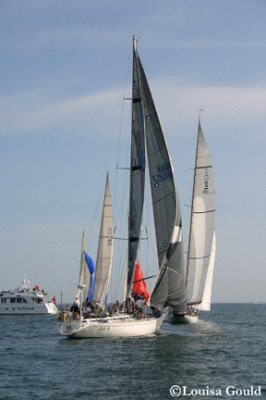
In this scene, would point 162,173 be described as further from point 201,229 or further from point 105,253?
point 201,229

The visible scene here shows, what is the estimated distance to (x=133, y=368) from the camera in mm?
33844

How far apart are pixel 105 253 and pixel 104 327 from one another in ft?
67.7

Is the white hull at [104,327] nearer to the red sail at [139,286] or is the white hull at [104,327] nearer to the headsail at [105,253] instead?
the red sail at [139,286]

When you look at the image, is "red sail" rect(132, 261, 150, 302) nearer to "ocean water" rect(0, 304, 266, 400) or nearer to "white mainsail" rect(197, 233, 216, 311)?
"ocean water" rect(0, 304, 266, 400)

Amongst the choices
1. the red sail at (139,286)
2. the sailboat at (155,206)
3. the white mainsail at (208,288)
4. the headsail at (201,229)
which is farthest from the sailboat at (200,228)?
the sailboat at (155,206)

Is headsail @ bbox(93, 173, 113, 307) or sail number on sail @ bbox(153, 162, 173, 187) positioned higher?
sail number on sail @ bbox(153, 162, 173, 187)

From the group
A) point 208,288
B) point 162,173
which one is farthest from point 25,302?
point 162,173

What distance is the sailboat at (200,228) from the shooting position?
6850 cm

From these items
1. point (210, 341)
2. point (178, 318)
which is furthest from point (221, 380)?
point (178, 318)

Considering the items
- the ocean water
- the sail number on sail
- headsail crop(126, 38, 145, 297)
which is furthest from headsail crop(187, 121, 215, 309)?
headsail crop(126, 38, 145, 297)

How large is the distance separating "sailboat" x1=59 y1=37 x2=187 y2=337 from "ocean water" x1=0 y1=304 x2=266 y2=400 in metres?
2.29

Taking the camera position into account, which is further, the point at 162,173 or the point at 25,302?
the point at 25,302

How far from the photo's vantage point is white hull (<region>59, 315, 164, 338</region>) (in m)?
43.8

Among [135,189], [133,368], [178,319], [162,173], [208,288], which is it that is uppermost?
[162,173]
